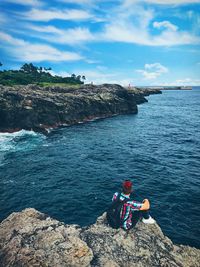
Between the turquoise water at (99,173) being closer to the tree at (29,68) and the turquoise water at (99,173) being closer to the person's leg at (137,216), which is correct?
the person's leg at (137,216)

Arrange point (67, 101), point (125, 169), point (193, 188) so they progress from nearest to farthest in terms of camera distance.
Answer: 1. point (193, 188)
2. point (125, 169)
3. point (67, 101)

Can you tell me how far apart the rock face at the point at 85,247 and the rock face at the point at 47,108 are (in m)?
52.3

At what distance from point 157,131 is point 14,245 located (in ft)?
180

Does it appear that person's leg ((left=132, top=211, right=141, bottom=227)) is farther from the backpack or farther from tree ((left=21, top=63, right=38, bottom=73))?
tree ((left=21, top=63, right=38, bottom=73))

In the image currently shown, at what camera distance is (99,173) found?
3469cm

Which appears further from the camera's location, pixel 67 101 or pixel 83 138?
pixel 67 101

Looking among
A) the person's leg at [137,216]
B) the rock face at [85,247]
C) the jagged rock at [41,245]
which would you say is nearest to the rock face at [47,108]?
the jagged rock at [41,245]

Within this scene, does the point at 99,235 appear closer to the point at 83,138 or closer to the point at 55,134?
the point at 83,138

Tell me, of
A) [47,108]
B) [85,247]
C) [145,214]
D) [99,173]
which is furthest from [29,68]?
[85,247]

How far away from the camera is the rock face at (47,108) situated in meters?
64.0

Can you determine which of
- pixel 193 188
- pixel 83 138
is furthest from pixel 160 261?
pixel 83 138

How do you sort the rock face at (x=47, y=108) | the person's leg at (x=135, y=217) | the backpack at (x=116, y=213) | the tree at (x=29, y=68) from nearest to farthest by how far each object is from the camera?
the backpack at (x=116, y=213)
the person's leg at (x=135, y=217)
the rock face at (x=47, y=108)
the tree at (x=29, y=68)

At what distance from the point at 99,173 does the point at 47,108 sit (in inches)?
1587

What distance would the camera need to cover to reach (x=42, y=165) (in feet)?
125
